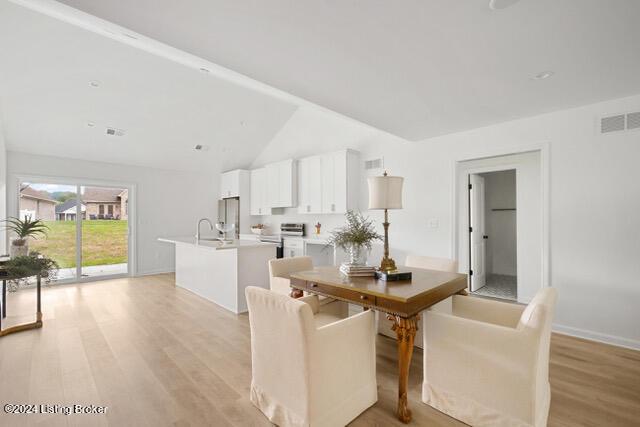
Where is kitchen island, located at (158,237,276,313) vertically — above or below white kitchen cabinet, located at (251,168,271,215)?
below

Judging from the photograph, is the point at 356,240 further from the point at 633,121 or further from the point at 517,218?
the point at 517,218

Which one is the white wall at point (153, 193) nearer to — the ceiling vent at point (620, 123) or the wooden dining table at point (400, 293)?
the wooden dining table at point (400, 293)

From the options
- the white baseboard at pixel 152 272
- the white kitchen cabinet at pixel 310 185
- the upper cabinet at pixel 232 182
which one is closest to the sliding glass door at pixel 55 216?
the white baseboard at pixel 152 272

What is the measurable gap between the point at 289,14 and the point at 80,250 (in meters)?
6.22

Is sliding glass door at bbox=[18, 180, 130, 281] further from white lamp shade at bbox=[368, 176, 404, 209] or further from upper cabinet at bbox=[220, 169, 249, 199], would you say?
white lamp shade at bbox=[368, 176, 404, 209]

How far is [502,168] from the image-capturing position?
4137 millimetres

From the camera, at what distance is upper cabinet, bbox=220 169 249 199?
269 inches

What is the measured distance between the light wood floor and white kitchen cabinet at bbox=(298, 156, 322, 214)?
2504 mm

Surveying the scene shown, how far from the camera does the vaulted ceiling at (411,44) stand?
5.34ft

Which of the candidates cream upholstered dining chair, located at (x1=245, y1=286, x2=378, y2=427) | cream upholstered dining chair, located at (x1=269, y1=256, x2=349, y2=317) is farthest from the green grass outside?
cream upholstered dining chair, located at (x1=245, y1=286, x2=378, y2=427)

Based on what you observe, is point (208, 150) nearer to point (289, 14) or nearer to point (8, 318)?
point (8, 318)

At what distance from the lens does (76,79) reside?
151 inches

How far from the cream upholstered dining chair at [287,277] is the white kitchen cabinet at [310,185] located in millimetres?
2330

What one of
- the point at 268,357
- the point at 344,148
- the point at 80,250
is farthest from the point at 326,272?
the point at 80,250
